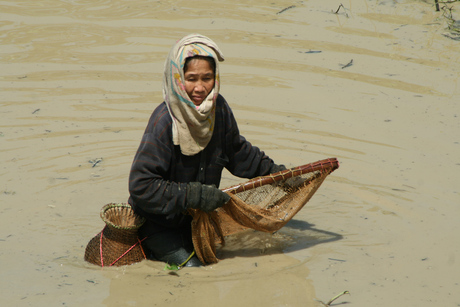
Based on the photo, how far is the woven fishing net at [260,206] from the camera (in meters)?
3.64

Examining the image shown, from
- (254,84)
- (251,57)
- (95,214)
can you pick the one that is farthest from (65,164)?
(251,57)

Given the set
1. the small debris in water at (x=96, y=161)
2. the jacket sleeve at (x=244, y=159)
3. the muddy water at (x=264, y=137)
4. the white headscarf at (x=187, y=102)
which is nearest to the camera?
the white headscarf at (x=187, y=102)

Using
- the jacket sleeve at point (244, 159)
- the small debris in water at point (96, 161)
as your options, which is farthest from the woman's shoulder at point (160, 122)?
the small debris in water at point (96, 161)

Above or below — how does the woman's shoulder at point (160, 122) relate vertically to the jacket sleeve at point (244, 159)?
above

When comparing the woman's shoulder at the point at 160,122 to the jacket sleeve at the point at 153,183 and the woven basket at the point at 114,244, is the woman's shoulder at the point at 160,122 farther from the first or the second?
the woven basket at the point at 114,244

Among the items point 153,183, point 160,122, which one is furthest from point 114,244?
point 160,122

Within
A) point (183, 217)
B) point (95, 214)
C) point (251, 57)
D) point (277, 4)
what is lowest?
point (95, 214)

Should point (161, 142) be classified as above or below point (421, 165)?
above

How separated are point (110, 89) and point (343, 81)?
287cm

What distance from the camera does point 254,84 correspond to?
268 inches

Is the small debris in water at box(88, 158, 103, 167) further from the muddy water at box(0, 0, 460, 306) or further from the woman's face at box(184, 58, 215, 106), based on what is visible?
the woman's face at box(184, 58, 215, 106)

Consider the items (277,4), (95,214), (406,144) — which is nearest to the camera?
(95,214)

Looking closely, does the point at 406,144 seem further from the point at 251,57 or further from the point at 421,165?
the point at 251,57

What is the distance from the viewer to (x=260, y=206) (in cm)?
395
